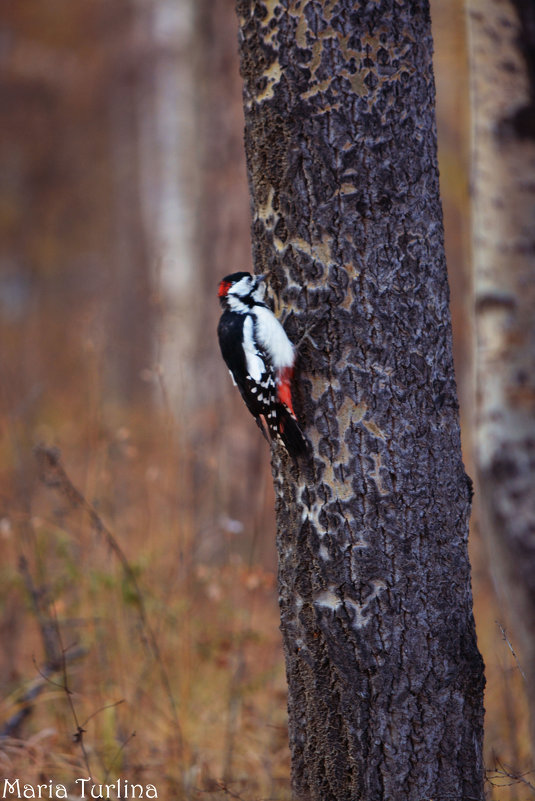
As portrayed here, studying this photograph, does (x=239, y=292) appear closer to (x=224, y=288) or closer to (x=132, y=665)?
(x=224, y=288)

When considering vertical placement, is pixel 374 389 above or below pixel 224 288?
below

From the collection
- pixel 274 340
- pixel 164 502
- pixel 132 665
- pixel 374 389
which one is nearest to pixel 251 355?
pixel 274 340

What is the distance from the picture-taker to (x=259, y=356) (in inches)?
85.3

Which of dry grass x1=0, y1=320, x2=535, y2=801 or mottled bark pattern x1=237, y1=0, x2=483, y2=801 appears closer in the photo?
mottled bark pattern x1=237, y1=0, x2=483, y2=801

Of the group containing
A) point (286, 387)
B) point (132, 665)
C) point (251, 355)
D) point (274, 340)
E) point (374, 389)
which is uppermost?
point (251, 355)

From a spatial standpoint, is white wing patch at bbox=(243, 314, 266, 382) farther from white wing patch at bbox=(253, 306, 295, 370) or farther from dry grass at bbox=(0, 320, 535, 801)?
dry grass at bbox=(0, 320, 535, 801)

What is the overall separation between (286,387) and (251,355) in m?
0.38

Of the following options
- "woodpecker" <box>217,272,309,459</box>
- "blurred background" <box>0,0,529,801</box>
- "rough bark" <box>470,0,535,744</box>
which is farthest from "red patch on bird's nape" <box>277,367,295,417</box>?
"rough bark" <box>470,0,535,744</box>

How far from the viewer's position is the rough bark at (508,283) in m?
2.57

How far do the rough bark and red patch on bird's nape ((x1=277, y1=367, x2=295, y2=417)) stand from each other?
1096mm

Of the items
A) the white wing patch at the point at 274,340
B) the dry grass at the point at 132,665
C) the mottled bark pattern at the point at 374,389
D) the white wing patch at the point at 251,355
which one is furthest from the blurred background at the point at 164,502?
the white wing patch at the point at 274,340

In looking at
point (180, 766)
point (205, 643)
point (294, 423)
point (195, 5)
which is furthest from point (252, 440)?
point (195, 5)

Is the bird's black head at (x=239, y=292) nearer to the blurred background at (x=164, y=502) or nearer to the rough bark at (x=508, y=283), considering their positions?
the blurred background at (x=164, y=502)

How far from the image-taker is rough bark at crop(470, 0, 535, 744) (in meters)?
2.57
